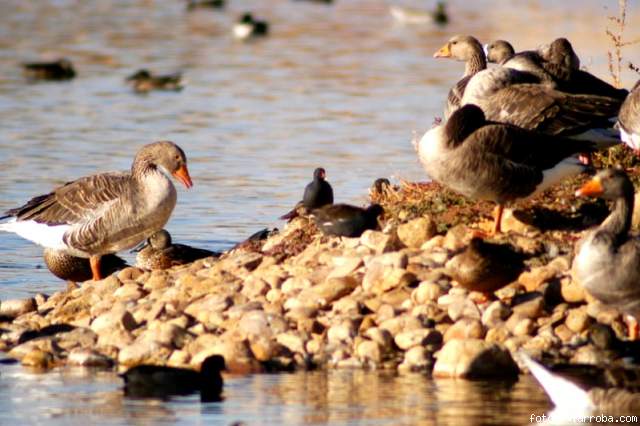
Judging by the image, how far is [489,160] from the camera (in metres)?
14.2

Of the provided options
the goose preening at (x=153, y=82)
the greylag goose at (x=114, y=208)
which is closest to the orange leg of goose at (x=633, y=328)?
the greylag goose at (x=114, y=208)

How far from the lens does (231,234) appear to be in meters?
19.6

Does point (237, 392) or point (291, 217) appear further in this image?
point (291, 217)

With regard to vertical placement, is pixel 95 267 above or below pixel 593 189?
below

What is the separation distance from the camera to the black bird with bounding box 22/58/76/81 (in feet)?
124

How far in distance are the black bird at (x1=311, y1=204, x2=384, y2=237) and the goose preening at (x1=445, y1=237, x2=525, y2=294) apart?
1.79 metres

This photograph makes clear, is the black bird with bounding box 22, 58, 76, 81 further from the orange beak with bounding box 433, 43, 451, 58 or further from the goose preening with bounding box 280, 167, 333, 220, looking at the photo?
the goose preening with bounding box 280, 167, 333, 220

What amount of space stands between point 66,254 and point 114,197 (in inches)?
42.7

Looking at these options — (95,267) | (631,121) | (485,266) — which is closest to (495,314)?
(485,266)

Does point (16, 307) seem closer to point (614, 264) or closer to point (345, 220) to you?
point (345, 220)

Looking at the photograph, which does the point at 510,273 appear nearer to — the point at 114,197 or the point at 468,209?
the point at 468,209

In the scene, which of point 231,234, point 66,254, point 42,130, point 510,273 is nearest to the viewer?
point 510,273

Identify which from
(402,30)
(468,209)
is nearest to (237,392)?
(468,209)

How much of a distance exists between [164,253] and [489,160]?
4.22 meters
